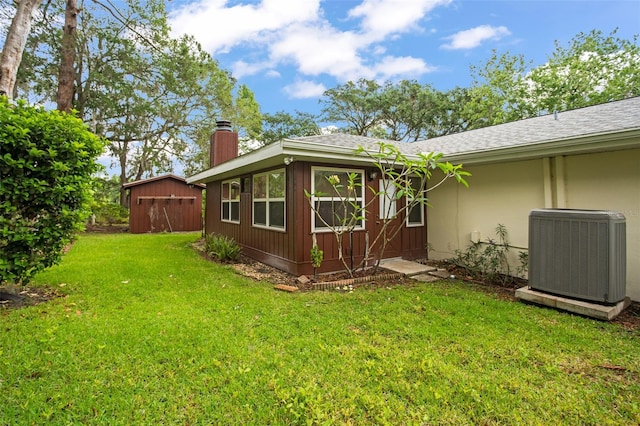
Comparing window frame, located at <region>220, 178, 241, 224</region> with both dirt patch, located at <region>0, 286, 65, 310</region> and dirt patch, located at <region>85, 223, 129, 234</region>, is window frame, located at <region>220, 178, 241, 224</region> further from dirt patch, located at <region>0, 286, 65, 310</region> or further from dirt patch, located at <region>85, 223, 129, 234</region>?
dirt patch, located at <region>85, 223, 129, 234</region>

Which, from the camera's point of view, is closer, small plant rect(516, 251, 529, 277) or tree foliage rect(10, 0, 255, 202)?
small plant rect(516, 251, 529, 277)

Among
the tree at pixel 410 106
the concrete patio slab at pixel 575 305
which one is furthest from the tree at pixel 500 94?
the concrete patio slab at pixel 575 305

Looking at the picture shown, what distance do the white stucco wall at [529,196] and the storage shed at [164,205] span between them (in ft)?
35.1

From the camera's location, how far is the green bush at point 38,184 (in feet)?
11.5

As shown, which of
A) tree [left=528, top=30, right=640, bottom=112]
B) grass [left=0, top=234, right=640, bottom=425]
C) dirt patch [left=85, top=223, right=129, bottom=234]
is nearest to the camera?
grass [left=0, top=234, right=640, bottom=425]

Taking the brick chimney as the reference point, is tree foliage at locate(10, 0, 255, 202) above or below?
above

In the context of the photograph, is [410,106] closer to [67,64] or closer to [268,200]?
[268,200]

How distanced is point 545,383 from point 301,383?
1.81m

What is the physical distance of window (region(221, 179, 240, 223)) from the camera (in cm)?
804

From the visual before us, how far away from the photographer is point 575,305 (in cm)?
357

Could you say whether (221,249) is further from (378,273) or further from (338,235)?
(378,273)

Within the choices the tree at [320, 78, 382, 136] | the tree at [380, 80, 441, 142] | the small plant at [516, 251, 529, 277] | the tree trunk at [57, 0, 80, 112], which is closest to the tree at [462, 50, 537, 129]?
the tree at [380, 80, 441, 142]

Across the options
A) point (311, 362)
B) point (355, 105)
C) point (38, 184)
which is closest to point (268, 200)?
point (38, 184)

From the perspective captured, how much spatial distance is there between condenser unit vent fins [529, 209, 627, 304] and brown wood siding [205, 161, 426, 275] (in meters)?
2.72
